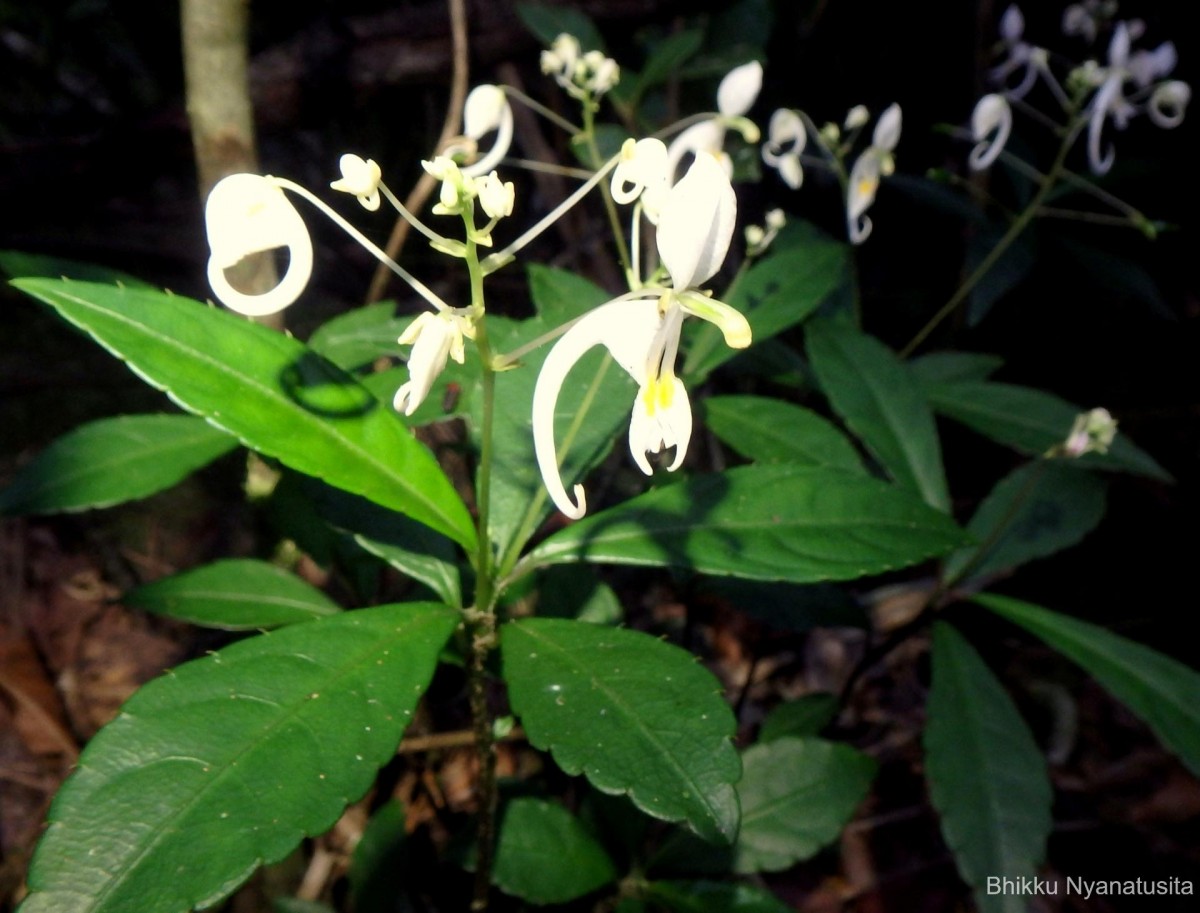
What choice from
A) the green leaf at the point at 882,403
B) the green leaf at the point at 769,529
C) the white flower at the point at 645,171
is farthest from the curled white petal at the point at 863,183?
the white flower at the point at 645,171

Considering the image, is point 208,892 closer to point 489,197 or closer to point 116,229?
point 489,197

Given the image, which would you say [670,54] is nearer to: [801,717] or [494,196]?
[801,717]

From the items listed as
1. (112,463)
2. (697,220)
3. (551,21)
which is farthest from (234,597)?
(551,21)

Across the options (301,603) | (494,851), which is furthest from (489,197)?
(494,851)

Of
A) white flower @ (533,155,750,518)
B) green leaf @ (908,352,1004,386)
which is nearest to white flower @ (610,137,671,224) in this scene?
white flower @ (533,155,750,518)

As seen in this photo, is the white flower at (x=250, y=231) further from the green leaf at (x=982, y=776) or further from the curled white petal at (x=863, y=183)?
the curled white petal at (x=863, y=183)

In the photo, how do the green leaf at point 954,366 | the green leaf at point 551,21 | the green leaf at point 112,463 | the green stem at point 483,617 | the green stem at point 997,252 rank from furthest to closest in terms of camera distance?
1. the green leaf at point 551,21
2. the green leaf at point 954,366
3. the green stem at point 997,252
4. the green leaf at point 112,463
5. the green stem at point 483,617
